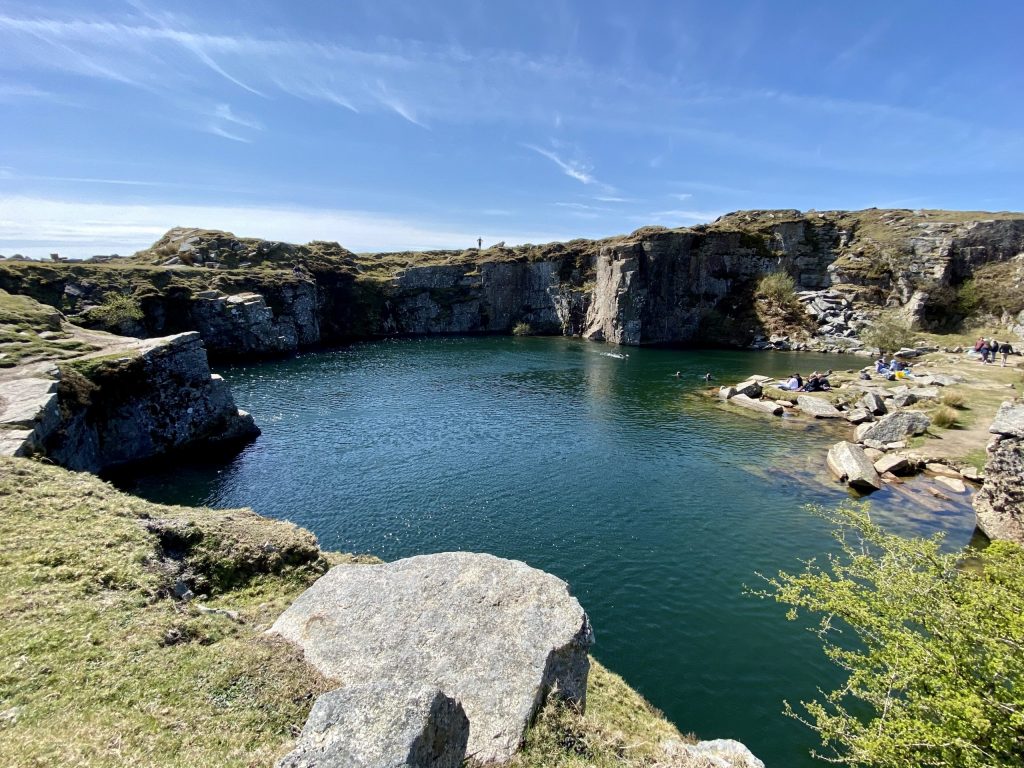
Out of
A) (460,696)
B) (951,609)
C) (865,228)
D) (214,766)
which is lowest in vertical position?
(460,696)

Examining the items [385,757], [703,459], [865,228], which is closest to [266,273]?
[703,459]

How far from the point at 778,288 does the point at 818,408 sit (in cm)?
6790

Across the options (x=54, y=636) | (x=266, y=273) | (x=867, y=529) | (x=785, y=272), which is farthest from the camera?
(x=785, y=272)

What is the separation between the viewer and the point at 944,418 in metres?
42.2

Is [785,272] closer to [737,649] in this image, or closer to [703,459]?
[703,459]

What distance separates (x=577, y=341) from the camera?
120 meters

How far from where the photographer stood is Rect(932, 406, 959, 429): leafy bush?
4222cm

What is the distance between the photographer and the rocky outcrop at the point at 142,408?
32.5 m

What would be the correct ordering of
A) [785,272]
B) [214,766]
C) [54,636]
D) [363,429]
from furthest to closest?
[785,272], [363,429], [54,636], [214,766]

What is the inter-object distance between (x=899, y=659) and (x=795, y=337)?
110m

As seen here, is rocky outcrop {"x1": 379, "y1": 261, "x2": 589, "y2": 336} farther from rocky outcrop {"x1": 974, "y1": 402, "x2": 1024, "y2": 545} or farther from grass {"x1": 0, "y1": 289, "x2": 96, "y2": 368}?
rocky outcrop {"x1": 974, "y1": 402, "x2": 1024, "y2": 545}

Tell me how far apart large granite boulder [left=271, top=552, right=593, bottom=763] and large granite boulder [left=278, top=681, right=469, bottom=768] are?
1978 millimetres

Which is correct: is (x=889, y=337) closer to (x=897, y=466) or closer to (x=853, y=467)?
(x=897, y=466)

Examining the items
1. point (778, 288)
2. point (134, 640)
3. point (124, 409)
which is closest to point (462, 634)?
point (134, 640)
